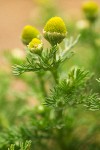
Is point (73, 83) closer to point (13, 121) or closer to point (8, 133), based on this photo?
Answer: point (8, 133)

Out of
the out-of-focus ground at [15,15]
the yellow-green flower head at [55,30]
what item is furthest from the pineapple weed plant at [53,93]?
the out-of-focus ground at [15,15]

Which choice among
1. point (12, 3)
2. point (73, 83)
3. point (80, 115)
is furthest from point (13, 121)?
point (12, 3)

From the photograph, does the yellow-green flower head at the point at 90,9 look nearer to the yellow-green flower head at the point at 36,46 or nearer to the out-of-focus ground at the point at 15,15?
the yellow-green flower head at the point at 36,46

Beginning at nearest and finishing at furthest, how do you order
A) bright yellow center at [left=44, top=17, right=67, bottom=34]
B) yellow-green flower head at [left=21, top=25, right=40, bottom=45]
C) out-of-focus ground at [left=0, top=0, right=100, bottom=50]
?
bright yellow center at [left=44, top=17, right=67, bottom=34] < yellow-green flower head at [left=21, top=25, right=40, bottom=45] < out-of-focus ground at [left=0, top=0, right=100, bottom=50]

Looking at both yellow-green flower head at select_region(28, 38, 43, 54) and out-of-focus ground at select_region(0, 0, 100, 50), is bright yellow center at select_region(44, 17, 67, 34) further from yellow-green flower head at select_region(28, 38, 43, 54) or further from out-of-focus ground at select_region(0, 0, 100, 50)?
out-of-focus ground at select_region(0, 0, 100, 50)

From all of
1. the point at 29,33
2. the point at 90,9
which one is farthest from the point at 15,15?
the point at 29,33

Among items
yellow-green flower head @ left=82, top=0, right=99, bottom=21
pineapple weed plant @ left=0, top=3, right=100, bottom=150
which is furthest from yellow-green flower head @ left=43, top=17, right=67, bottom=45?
yellow-green flower head @ left=82, top=0, right=99, bottom=21

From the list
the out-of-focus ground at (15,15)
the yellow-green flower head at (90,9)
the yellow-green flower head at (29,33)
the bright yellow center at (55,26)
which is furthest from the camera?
the out-of-focus ground at (15,15)

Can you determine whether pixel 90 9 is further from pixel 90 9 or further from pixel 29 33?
pixel 29 33
